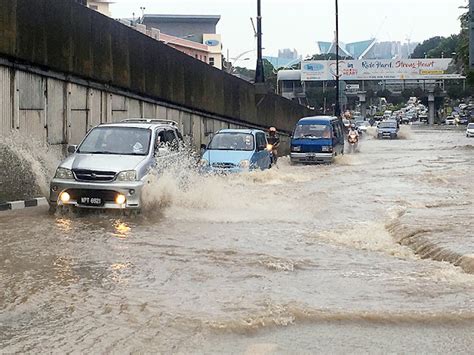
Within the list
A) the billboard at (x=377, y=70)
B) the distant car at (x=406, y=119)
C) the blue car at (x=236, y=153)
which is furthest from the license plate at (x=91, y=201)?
the distant car at (x=406, y=119)

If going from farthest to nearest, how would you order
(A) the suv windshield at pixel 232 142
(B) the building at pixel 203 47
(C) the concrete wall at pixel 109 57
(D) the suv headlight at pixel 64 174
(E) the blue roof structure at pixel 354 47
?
(E) the blue roof structure at pixel 354 47
(B) the building at pixel 203 47
(A) the suv windshield at pixel 232 142
(C) the concrete wall at pixel 109 57
(D) the suv headlight at pixel 64 174

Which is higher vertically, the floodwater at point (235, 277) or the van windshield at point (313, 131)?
the van windshield at point (313, 131)

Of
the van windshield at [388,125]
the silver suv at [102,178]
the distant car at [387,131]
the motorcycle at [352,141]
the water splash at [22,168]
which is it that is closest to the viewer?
the silver suv at [102,178]

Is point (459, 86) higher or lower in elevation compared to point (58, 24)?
higher

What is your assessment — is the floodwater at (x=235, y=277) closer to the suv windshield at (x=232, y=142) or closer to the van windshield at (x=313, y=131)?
the suv windshield at (x=232, y=142)

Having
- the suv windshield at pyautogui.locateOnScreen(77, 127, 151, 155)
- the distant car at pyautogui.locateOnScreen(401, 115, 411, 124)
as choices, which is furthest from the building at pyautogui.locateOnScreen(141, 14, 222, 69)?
the suv windshield at pyautogui.locateOnScreen(77, 127, 151, 155)

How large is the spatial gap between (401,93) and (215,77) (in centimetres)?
8502

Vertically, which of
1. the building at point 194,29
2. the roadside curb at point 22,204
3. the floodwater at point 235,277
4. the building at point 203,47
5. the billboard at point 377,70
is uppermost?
the building at point 194,29

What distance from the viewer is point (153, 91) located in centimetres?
2103

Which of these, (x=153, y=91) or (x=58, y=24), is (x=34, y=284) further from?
(x=153, y=91)

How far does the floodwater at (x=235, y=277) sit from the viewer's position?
5.78 metres

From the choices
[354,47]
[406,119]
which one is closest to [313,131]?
[406,119]

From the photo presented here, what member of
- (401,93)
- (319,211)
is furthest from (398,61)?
(319,211)

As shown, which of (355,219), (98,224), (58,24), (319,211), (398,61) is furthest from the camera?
(398,61)
